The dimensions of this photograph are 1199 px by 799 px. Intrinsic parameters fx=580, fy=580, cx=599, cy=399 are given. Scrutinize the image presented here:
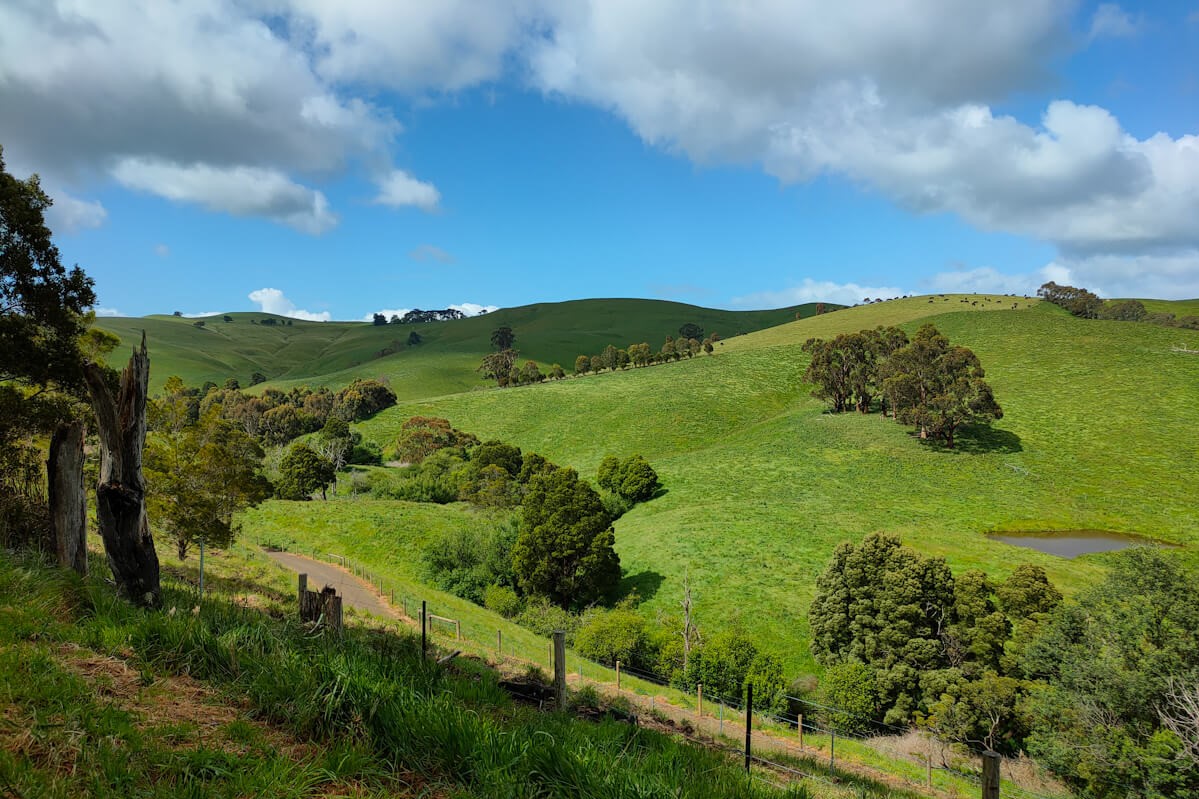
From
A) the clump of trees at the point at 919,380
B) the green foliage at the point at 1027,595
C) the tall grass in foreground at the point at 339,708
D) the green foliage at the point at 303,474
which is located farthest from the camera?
the green foliage at the point at 303,474

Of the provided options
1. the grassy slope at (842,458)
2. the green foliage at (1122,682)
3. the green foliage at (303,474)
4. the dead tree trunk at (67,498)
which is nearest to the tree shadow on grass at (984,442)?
the grassy slope at (842,458)

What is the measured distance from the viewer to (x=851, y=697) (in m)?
25.3

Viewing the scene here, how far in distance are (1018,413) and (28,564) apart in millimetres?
79720

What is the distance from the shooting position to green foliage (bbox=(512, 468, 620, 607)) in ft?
125

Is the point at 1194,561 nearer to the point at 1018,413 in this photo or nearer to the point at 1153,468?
the point at 1153,468

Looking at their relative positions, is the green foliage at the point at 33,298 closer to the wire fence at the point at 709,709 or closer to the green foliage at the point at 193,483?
the green foliage at the point at 193,483

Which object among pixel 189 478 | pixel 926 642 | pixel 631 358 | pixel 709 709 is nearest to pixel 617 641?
pixel 709 709

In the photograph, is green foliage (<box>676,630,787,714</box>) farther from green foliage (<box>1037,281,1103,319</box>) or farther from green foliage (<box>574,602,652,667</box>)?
green foliage (<box>1037,281,1103,319</box>)

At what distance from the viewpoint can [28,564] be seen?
7.94 metres

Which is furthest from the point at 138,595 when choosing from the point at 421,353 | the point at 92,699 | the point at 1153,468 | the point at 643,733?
the point at 421,353

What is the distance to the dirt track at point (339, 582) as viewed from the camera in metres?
28.8

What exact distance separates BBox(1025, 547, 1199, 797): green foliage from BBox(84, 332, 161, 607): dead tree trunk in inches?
976

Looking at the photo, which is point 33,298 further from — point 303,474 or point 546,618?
point 303,474

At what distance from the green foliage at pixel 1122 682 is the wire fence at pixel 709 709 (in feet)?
6.53
